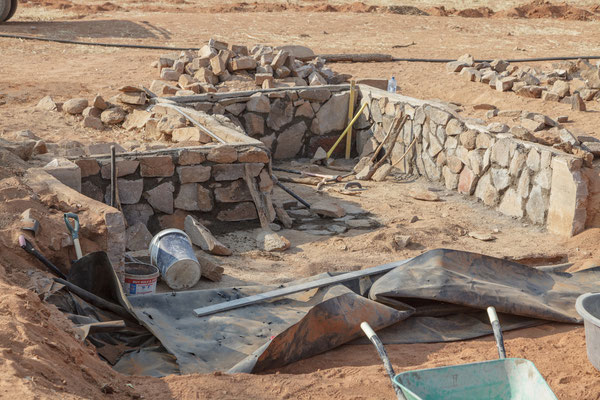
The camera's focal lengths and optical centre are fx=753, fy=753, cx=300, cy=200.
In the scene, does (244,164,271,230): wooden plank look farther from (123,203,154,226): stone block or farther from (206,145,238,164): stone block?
(123,203,154,226): stone block

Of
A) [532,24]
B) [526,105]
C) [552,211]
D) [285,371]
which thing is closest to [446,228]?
[552,211]

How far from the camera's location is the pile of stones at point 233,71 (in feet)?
35.8

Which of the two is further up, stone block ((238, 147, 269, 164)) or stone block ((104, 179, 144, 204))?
stone block ((238, 147, 269, 164))

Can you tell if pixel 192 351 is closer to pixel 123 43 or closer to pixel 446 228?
pixel 446 228

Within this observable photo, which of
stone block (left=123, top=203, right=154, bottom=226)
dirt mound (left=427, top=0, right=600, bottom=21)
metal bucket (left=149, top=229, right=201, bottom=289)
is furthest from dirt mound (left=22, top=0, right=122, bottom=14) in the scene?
metal bucket (left=149, top=229, right=201, bottom=289)

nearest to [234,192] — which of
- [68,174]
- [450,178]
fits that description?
[68,174]

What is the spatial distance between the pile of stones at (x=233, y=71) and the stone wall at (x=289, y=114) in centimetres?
47

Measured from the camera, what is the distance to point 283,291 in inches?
205

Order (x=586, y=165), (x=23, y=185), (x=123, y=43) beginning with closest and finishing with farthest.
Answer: (x=23, y=185) → (x=586, y=165) → (x=123, y=43)

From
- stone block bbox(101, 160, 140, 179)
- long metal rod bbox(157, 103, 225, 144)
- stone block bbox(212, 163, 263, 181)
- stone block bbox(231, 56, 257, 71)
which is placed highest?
stone block bbox(231, 56, 257, 71)

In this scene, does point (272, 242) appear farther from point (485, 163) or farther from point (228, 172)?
point (485, 163)

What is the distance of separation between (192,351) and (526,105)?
8498 mm

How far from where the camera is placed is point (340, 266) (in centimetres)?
656

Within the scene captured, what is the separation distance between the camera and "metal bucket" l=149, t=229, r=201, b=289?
5.92m
